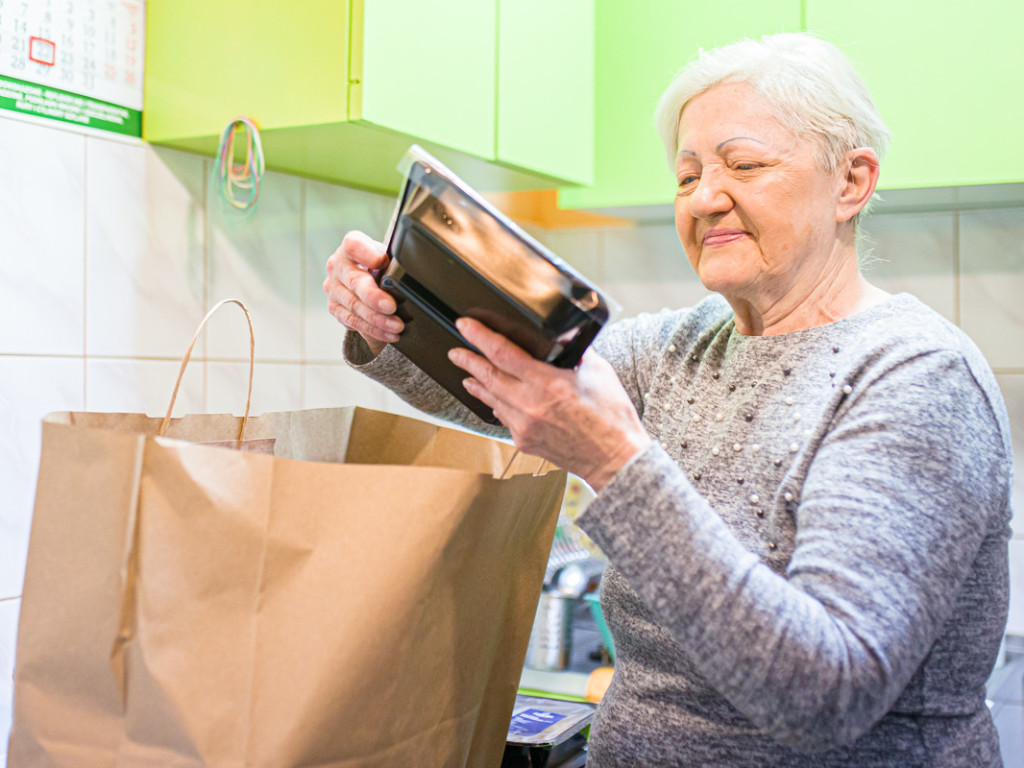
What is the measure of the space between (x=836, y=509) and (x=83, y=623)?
573mm

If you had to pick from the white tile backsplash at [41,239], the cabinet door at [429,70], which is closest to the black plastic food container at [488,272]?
the cabinet door at [429,70]

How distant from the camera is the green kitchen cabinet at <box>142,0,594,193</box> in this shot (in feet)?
4.24

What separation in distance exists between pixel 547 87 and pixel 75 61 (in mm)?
766

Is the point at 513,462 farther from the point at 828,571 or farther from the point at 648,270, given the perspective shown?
the point at 648,270

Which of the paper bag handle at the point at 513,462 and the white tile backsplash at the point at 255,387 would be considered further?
the white tile backsplash at the point at 255,387

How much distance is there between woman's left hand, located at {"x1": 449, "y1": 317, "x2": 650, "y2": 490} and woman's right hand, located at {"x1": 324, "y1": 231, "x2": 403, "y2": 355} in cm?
20

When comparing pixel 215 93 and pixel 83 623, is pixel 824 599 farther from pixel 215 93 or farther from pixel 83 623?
pixel 215 93

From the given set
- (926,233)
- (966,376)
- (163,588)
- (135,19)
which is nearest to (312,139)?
(135,19)

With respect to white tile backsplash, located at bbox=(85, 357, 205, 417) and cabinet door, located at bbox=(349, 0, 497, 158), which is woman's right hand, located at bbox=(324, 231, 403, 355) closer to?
cabinet door, located at bbox=(349, 0, 497, 158)

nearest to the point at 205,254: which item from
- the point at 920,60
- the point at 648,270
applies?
the point at 648,270

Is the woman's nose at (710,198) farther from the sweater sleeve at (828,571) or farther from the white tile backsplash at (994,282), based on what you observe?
the white tile backsplash at (994,282)

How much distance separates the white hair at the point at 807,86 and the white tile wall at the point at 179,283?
81 cm

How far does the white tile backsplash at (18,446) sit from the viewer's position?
1.24 m

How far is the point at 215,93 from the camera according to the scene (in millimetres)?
1377
